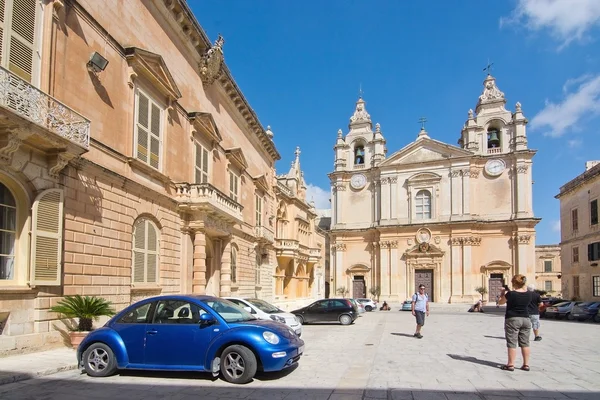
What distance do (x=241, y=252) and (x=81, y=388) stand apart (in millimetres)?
16545

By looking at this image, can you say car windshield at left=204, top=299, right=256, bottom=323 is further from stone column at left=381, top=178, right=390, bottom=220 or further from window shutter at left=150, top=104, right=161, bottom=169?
stone column at left=381, top=178, right=390, bottom=220

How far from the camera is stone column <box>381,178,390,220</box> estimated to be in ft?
153

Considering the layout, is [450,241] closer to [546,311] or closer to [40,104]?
[546,311]

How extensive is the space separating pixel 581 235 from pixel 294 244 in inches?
891

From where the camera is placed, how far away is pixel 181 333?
7.63 meters

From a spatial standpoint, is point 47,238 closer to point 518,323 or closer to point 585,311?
point 518,323

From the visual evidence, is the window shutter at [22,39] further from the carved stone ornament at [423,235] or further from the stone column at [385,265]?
the stone column at [385,265]

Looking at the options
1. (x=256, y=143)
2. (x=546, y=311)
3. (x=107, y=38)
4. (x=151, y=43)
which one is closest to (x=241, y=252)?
(x=256, y=143)

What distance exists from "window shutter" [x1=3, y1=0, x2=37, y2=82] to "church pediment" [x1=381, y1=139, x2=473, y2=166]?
40.5 metres

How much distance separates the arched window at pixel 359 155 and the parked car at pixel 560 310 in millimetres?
27084

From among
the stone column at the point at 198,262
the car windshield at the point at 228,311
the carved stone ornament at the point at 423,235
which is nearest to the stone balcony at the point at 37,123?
the car windshield at the point at 228,311

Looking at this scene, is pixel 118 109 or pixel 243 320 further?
pixel 118 109

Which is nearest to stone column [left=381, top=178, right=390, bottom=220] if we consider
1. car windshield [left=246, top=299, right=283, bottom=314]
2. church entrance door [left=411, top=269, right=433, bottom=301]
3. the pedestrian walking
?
church entrance door [left=411, top=269, right=433, bottom=301]

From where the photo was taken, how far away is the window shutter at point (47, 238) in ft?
30.5
